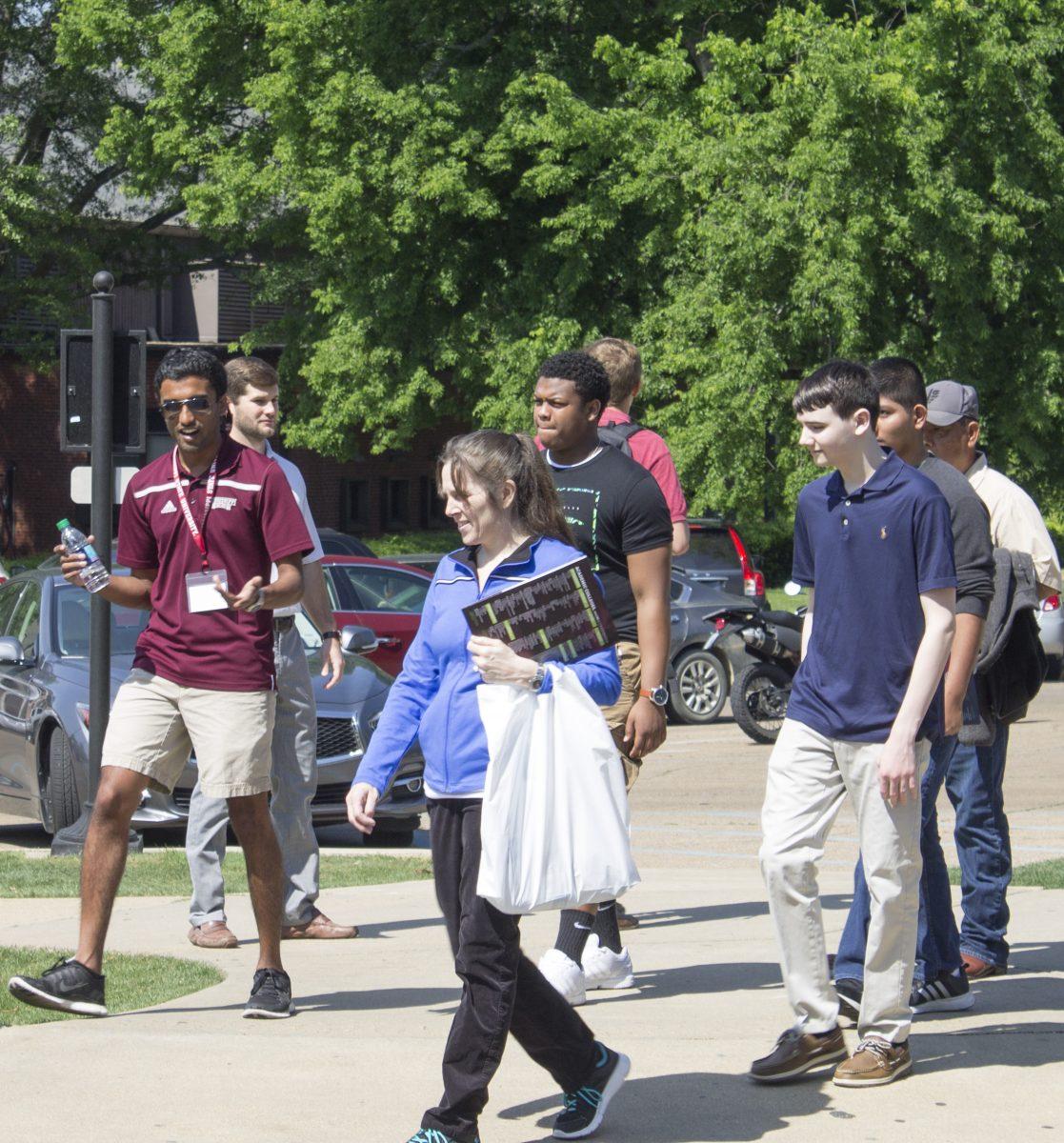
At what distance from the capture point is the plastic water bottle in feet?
19.2

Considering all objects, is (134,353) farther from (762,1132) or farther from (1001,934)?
(762,1132)

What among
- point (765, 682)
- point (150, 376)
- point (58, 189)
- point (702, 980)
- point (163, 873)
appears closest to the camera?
point (702, 980)

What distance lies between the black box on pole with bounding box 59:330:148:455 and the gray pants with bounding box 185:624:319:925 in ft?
11.0

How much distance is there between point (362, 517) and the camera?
145 feet

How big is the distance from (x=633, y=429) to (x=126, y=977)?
2.65m

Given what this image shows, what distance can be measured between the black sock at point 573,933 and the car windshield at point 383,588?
31.3 ft

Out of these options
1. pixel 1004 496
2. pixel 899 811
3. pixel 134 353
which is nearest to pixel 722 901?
pixel 1004 496

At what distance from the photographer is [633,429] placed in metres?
6.98

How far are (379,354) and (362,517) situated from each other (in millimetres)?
15194

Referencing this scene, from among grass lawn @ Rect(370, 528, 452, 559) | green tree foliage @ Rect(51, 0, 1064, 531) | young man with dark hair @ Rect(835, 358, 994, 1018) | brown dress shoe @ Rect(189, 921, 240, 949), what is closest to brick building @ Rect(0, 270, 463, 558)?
grass lawn @ Rect(370, 528, 452, 559)

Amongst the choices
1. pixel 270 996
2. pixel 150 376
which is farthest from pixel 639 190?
pixel 270 996

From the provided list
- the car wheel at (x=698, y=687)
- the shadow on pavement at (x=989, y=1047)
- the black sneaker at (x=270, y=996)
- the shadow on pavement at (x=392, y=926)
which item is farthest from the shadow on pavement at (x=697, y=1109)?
the car wheel at (x=698, y=687)

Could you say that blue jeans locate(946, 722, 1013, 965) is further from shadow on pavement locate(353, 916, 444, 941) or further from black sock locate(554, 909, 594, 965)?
shadow on pavement locate(353, 916, 444, 941)

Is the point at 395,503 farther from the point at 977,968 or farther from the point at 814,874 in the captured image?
the point at 814,874
